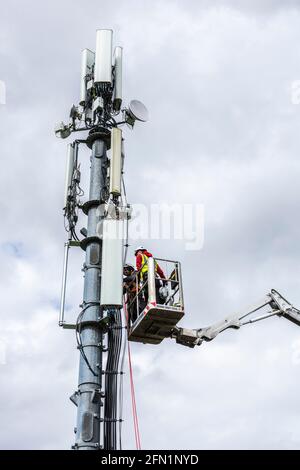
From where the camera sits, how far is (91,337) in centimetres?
1543

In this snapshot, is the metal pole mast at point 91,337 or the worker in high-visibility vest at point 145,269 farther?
the worker in high-visibility vest at point 145,269

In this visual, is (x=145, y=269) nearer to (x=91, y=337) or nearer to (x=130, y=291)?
(x=130, y=291)

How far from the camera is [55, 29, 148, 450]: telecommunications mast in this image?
14914 mm

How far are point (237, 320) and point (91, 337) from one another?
4.59 m

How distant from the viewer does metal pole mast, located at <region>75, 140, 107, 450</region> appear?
14398 mm

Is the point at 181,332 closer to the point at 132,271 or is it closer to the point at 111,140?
the point at 132,271

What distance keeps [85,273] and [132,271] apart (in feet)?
5.28

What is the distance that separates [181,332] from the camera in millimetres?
16750

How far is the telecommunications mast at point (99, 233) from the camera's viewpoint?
1491 cm

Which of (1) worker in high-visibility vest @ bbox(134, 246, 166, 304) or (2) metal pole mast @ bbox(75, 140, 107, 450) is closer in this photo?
(2) metal pole mast @ bbox(75, 140, 107, 450)

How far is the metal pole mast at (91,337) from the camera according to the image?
14398 millimetres

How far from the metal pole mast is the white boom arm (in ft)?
7.75
